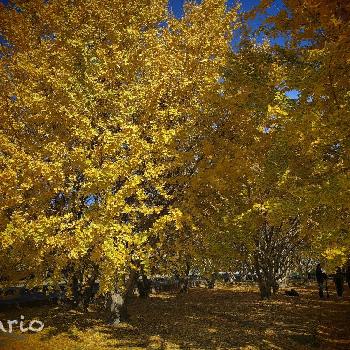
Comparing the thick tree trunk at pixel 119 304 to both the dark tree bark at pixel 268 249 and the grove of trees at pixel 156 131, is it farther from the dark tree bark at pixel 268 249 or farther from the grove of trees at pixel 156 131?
the dark tree bark at pixel 268 249

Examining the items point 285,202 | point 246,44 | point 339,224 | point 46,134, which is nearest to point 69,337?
point 46,134

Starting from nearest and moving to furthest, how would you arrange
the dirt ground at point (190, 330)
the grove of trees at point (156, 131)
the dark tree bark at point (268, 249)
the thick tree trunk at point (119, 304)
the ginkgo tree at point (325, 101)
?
the ginkgo tree at point (325, 101), the grove of trees at point (156, 131), the dirt ground at point (190, 330), the thick tree trunk at point (119, 304), the dark tree bark at point (268, 249)

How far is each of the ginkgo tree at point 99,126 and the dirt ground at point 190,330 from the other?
55.4 inches

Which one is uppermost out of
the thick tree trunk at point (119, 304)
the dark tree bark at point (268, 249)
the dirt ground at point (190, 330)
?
the dark tree bark at point (268, 249)

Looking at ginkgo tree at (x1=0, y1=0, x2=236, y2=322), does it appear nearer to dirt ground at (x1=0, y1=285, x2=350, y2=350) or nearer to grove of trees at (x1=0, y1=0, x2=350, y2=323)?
grove of trees at (x1=0, y1=0, x2=350, y2=323)

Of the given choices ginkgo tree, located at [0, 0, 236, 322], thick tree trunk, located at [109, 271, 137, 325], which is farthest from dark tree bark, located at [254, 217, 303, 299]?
ginkgo tree, located at [0, 0, 236, 322]

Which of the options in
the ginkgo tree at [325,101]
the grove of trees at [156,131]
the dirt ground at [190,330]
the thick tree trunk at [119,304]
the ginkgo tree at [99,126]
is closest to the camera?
the ginkgo tree at [325,101]

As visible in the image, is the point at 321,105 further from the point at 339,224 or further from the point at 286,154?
the point at 339,224

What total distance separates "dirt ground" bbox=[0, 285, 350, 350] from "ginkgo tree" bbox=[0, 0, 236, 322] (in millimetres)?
1407

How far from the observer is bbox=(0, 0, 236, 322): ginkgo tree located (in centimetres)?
868

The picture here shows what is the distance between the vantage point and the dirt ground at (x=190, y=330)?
985 centimetres

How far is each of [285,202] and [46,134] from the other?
6.91 m

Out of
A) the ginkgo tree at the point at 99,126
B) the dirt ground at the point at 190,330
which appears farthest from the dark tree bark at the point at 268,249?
the ginkgo tree at the point at 99,126

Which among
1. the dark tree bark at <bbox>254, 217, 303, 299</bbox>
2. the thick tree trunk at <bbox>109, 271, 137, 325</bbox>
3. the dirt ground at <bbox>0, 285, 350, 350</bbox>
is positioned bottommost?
the dirt ground at <bbox>0, 285, 350, 350</bbox>
